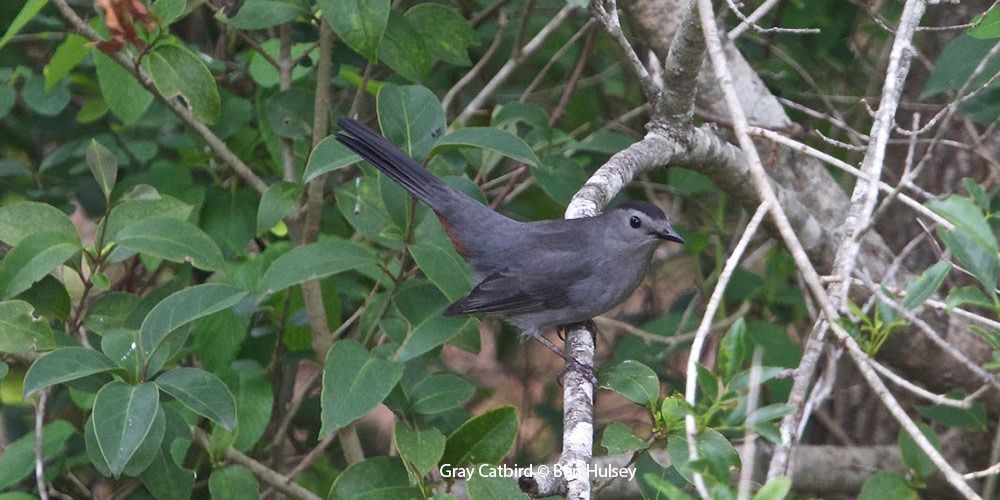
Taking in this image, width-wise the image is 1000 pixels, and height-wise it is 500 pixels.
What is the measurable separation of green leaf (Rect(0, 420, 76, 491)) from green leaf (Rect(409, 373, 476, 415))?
1.16 meters

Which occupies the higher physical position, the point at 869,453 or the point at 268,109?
the point at 268,109

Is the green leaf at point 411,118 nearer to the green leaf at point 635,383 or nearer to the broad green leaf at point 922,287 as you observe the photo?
the green leaf at point 635,383

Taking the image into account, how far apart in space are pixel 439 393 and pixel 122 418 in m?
0.92

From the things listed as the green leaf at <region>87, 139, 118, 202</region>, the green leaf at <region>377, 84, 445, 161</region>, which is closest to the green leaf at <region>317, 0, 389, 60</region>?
the green leaf at <region>377, 84, 445, 161</region>

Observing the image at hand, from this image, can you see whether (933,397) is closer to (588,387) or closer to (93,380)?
(588,387)

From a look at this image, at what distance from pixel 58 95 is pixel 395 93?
5.28 ft

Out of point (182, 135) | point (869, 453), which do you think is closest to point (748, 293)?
point (869, 453)

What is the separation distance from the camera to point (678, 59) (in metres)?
3.42

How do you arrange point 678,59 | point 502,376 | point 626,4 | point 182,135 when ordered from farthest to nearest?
point 502,376, point 182,135, point 626,4, point 678,59

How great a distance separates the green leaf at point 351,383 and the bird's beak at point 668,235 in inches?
60.4

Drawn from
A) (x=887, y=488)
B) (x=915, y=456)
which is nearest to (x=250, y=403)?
(x=887, y=488)

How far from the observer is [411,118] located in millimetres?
3426

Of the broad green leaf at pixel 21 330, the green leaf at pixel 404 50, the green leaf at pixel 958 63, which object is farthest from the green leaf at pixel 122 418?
the green leaf at pixel 958 63

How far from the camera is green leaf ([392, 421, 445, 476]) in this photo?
9.76ft
